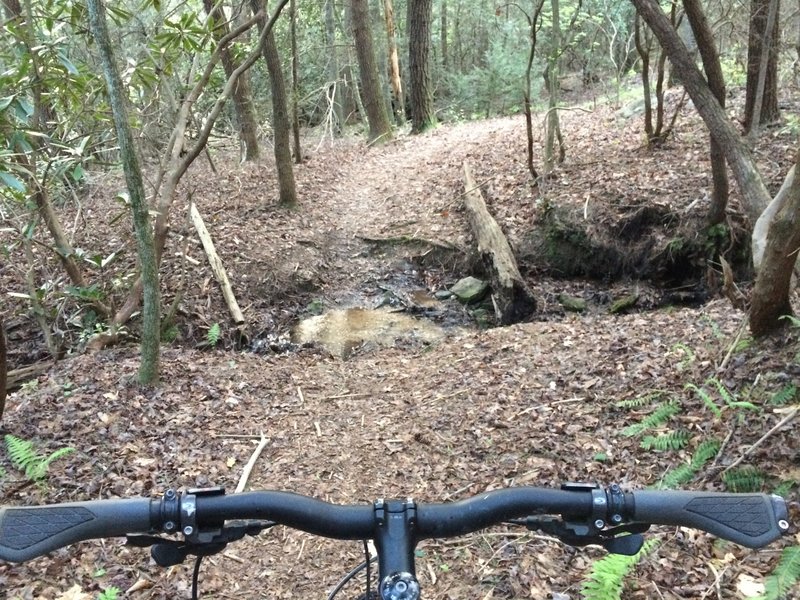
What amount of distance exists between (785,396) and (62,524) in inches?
162

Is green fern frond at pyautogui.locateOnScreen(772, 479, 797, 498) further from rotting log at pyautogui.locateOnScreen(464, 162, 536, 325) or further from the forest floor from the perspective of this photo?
rotting log at pyautogui.locateOnScreen(464, 162, 536, 325)

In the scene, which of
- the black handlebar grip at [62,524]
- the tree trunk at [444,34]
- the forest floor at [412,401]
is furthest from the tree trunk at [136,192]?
the tree trunk at [444,34]

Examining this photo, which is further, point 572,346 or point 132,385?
point 572,346

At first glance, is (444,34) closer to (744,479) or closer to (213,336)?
(213,336)

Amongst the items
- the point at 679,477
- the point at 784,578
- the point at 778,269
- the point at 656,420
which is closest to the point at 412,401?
the point at 656,420

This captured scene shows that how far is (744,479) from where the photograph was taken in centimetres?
349

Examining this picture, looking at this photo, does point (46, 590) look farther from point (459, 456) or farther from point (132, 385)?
point (459, 456)

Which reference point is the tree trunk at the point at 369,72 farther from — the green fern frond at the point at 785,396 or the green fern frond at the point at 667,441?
the green fern frond at the point at 785,396

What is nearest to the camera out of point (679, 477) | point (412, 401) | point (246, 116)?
point (679, 477)

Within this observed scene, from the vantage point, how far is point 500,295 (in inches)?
327

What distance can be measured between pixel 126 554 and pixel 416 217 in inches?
324

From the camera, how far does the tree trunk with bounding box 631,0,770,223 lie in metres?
5.58

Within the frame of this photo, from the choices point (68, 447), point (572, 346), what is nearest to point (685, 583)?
point (572, 346)

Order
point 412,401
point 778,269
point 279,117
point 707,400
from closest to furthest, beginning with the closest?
point 778,269, point 707,400, point 412,401, point 279,117
